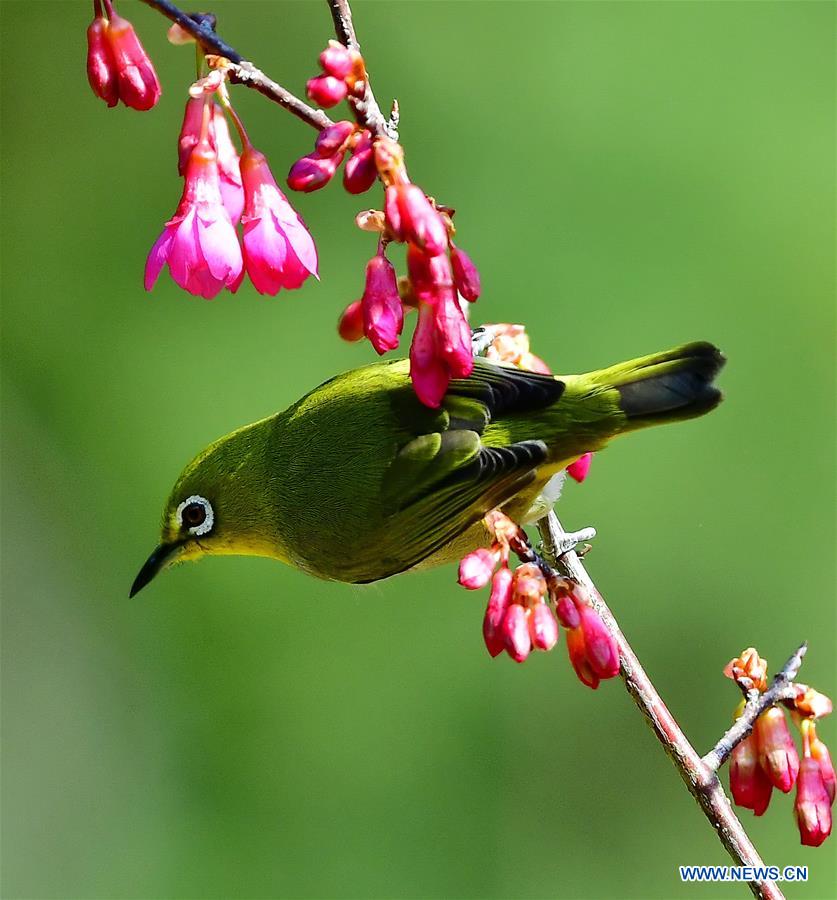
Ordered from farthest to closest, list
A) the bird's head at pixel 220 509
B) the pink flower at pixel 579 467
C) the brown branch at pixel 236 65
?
the bird's head at pixel 220 509, the pink flower at pixel 579 467, the brown branch at pixel 236 65

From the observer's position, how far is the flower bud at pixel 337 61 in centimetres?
199

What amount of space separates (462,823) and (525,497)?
289 centimetres

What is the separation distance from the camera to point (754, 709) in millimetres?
2430

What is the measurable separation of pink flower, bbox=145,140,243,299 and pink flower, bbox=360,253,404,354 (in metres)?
0.28

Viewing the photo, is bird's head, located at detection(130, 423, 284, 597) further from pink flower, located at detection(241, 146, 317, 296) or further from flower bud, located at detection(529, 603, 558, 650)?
flower bud, located at detection(529, 603, 558, 650)

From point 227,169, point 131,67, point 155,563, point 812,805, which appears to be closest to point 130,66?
point 131,67

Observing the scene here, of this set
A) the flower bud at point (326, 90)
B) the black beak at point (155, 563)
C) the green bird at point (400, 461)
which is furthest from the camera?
the black beak at point (155, 563)

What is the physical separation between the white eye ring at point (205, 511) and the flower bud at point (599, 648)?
4.91 ft

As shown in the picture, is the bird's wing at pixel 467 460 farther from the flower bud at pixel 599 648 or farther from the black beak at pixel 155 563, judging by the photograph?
the black beak at pixel 155 563

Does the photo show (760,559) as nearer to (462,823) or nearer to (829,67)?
(462,823)

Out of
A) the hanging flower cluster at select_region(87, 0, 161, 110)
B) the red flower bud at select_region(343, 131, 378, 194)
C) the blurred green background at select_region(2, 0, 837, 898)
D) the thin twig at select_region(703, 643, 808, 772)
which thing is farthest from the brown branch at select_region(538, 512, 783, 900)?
the blurred green background at select_region(2, 0, 837, 898)

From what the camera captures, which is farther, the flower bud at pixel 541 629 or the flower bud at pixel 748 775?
the flower bud at pixel 748 775

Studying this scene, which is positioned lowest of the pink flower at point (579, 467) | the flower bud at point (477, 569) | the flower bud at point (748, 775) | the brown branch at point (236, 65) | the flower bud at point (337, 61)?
the flower bud at point (748, 775)

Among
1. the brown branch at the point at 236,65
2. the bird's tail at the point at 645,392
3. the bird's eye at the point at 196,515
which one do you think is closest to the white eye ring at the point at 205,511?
the bird's eye at the point at 196,515
